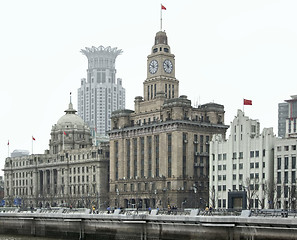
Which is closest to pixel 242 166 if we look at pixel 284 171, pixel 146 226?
pixel 284 171

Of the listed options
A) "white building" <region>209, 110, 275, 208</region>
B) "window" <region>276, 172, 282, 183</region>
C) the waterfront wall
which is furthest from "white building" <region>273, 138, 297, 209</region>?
the waterfront wall

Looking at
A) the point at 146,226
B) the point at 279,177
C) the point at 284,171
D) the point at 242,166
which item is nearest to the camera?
the point at 146,226

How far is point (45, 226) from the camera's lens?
121m

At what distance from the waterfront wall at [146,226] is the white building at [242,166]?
4973cm

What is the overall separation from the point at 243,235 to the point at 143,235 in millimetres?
18794

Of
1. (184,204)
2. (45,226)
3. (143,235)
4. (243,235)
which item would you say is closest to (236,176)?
(184,204)

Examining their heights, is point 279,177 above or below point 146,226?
above

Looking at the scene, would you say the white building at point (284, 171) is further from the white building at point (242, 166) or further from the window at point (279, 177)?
the white building at point (242, 166)

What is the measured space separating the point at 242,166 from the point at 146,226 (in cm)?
7208

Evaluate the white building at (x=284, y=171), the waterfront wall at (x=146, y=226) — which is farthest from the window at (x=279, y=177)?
the waterfront wall at (x=146, y=226)

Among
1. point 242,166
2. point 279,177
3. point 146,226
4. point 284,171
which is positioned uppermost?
point 242,166

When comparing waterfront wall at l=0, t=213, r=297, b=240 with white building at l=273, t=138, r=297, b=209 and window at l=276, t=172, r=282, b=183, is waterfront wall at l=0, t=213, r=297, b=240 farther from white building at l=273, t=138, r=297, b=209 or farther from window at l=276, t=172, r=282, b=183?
window at l=276, t=172, r=282, b=183

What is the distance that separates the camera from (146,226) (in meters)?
100

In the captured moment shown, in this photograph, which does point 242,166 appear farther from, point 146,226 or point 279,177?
point 146,226
